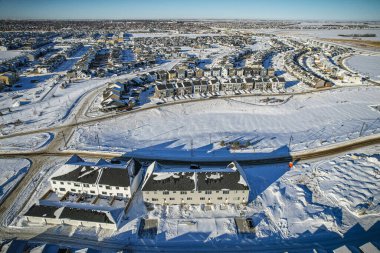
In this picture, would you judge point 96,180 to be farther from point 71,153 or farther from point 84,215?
point 71,153

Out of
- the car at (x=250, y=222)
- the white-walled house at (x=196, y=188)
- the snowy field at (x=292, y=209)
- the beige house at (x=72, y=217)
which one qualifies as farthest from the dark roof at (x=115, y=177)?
the car at (x=250, y=222)

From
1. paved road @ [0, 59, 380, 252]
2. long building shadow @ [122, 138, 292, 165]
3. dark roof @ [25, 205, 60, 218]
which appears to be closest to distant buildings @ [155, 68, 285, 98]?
paved road @ [0, 59, 380, 252]

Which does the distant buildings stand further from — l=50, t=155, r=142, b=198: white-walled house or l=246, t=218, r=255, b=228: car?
l=246, t=218, r=255, b=228: car

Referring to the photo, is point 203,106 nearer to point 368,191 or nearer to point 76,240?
point 368,191

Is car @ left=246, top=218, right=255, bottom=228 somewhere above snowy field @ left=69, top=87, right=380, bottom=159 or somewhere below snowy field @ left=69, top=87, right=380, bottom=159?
below

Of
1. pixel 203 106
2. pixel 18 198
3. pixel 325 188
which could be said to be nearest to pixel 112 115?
pixel 203 106

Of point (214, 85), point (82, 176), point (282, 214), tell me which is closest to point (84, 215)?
point (82, 176)
